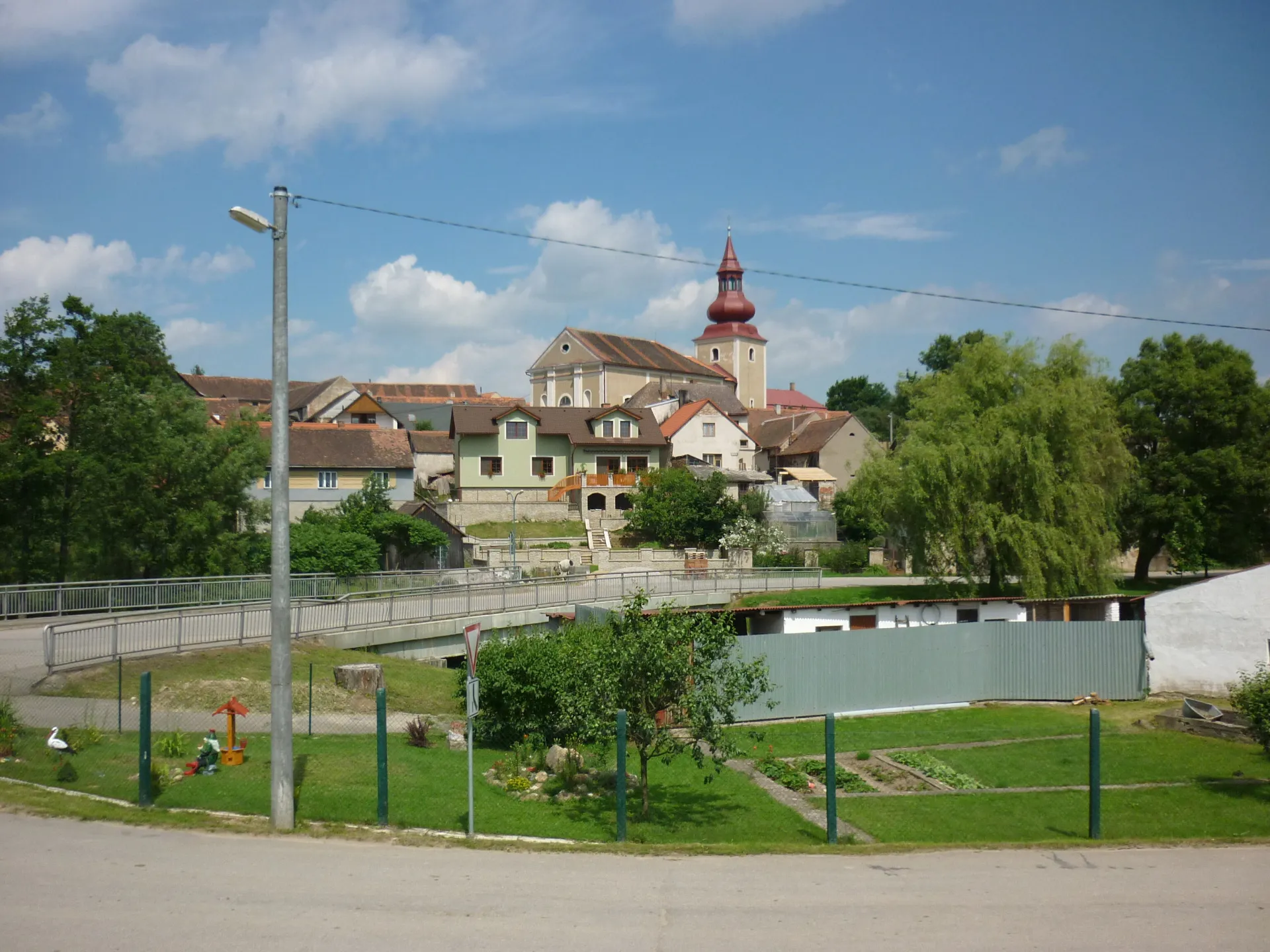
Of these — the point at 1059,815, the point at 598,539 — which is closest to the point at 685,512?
the point at 598,539

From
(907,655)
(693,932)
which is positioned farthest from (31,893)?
(907,655)

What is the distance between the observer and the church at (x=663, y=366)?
92.8 meters

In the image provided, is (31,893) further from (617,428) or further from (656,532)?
(617,428)

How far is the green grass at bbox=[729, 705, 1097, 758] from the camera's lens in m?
19.0

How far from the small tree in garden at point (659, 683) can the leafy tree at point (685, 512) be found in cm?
4207

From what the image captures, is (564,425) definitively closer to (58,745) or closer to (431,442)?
(431,442)

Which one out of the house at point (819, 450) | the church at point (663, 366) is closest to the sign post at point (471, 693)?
the house at point (819, 450)

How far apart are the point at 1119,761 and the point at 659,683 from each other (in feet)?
32.0

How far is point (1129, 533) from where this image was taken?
145 feet

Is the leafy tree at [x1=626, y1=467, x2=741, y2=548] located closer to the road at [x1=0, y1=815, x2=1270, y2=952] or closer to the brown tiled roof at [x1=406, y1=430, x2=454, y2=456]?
the brown tiled roof at [x1=406, y1=430, x2=454, y2=456]

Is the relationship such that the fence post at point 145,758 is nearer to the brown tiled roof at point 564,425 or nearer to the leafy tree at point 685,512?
the leafy tree at point 685,512

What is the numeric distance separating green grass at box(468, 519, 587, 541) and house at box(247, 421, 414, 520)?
17.5ft

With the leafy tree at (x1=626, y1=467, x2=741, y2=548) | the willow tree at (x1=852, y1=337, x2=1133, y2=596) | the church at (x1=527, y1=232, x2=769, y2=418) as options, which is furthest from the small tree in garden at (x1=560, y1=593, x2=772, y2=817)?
the church at (x1=527, y1=232, x2=769, y2=418)

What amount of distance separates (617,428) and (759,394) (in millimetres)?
47891
